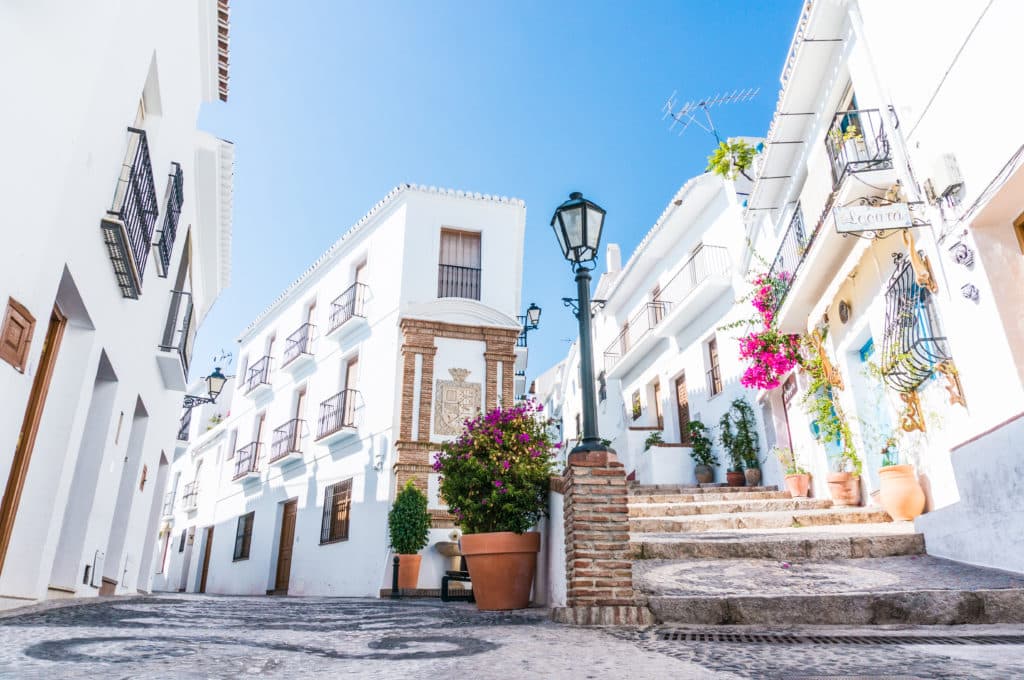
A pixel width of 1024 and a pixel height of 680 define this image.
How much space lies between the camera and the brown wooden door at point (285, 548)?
16.3m

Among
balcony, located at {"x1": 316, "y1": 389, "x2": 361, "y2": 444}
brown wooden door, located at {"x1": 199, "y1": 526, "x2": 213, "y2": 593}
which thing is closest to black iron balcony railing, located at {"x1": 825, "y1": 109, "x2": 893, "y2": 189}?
balcony, located at {"x1": 316, "y1": 389, "x2": 361, "y2": 444}

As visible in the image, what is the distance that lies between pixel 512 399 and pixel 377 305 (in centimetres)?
401

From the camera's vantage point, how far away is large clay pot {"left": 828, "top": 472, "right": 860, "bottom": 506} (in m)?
8.18

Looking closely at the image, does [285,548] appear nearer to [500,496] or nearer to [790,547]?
[500,496]

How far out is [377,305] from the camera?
632 inches

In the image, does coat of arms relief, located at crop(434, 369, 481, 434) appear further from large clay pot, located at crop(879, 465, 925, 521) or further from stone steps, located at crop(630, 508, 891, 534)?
large clay pot, located at crop(879, 465, 925, 521)

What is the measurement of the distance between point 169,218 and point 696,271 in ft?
35.8

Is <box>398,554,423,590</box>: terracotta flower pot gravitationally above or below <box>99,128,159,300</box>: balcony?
below

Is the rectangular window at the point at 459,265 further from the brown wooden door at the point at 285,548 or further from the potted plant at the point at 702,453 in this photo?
the brown wooden door at the point at 285,548

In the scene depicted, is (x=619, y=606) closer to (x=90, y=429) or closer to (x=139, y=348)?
(x=90, y=429)

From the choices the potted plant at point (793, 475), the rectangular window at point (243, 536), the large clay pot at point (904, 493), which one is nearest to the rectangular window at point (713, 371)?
the potted plant at point (793, 475)

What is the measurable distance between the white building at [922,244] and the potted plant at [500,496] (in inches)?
131

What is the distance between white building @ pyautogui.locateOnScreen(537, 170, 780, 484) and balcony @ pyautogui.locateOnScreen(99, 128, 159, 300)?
9.33m

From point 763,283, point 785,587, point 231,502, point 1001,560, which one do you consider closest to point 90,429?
point 785,587
